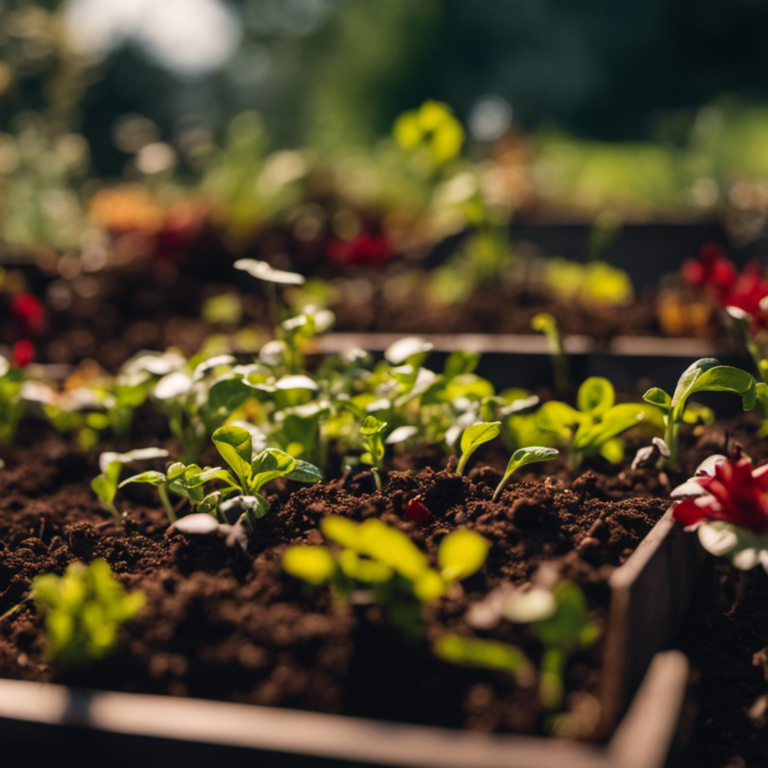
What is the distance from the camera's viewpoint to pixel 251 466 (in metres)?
1.27

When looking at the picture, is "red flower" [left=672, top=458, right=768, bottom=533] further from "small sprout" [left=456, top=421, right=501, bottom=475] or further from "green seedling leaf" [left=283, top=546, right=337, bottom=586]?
"green seedling leaf" [left=283, top=546, right=337, bottom=586]

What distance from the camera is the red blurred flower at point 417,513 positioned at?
3.96 ft

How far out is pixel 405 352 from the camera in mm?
1501

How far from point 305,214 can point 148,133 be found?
129 centimetres

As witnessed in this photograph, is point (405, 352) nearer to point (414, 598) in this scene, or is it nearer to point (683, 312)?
point (414, 598)

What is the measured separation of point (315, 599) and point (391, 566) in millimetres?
183

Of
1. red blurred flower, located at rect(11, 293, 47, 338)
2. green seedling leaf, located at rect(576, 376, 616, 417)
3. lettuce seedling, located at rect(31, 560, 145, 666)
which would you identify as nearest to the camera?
lettuce seedling, located at rect(31, 560, 145, 666)

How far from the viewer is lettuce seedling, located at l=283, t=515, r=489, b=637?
2.81ft

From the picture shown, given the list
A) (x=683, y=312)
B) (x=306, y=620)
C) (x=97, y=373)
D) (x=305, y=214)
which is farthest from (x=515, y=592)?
(x=305, y=214)

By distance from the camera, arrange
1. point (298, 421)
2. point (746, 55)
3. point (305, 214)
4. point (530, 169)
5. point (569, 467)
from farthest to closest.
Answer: point (746, 55) < point (530, 169) < point (305, 214) < point (569, 467) < point (298, 421)

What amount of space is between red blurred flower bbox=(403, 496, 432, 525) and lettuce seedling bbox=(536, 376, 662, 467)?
396mm

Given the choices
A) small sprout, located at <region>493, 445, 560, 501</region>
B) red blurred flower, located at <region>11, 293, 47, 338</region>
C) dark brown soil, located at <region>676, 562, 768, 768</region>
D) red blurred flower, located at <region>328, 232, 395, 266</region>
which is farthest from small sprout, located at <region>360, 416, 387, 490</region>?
red blurred flower, located at <region>328, 232, 395, 266</region>

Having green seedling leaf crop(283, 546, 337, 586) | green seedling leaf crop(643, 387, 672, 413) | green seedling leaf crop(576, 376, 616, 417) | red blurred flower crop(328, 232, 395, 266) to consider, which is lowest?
green seedling leaf crop(283, 546, 337, 586)

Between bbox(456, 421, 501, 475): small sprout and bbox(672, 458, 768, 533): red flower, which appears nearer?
bbox(672, 458, 768, 533): red flower
